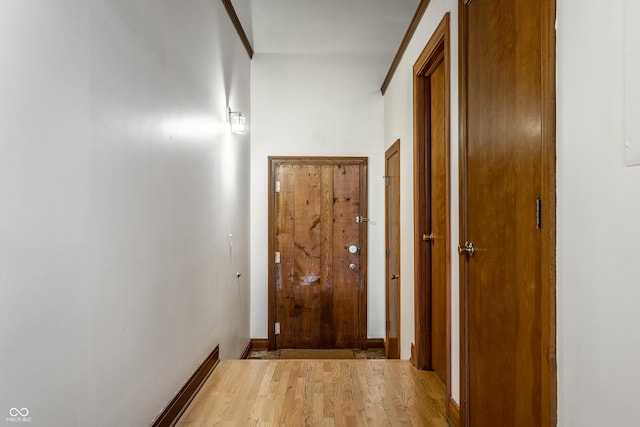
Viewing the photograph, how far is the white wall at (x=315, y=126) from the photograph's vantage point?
16.0 feet

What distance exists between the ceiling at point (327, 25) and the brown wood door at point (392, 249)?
1.01 metres

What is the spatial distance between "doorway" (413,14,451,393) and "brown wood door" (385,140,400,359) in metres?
0.80

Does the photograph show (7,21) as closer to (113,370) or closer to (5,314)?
(5,314)

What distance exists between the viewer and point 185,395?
2398 millimetres

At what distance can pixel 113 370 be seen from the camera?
1.64 metres

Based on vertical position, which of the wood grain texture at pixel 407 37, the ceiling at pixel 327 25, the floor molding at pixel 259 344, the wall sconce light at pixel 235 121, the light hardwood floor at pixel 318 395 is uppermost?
the ceiling at pixel 327 25

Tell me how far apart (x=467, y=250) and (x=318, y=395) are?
1207 millimetres

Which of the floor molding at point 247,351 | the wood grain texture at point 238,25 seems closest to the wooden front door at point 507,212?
the wood grain texture at point 238,25

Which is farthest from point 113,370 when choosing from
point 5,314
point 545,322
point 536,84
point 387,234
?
point 387,234

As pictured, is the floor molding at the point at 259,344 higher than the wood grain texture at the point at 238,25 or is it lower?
lower

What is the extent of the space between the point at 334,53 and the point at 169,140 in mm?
3049

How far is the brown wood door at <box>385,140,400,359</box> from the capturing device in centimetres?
403

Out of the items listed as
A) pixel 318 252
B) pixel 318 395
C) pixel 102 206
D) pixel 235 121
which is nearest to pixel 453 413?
pixel 318 395
